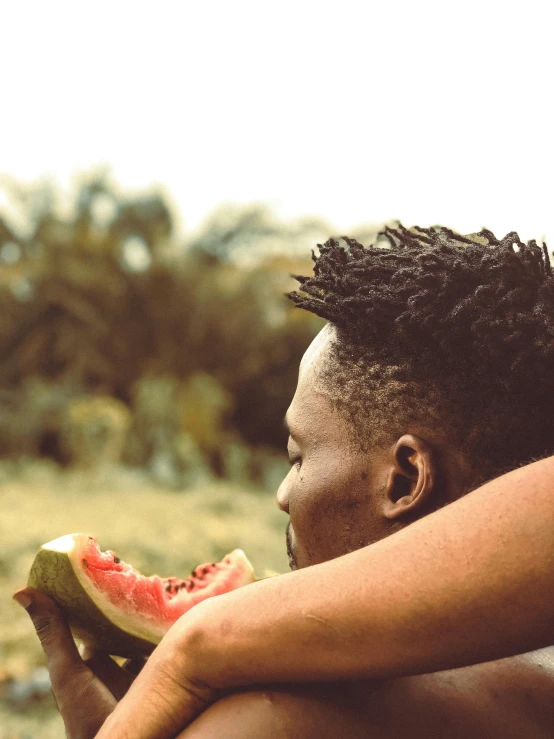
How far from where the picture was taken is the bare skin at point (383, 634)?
1.00 meters

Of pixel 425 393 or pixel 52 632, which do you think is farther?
pixel 52 632

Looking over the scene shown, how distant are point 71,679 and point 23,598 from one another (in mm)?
198

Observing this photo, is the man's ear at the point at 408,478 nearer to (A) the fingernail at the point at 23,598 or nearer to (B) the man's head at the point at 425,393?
(B) the man's head at the point at 425,393

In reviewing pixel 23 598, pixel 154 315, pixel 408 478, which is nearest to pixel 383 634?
pixel 408 478

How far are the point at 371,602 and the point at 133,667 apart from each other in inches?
41.0

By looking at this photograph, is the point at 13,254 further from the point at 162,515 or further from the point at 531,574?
the point at 531,574

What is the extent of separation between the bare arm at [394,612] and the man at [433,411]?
217 millimetres

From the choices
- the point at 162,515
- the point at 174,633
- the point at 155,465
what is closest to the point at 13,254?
the point at 155,465

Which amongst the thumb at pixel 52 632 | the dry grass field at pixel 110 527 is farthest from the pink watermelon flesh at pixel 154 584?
the dry grass field at pixel 110 527

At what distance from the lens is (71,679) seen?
158 centimetres

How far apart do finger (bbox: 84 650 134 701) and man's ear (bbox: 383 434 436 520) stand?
0.76m

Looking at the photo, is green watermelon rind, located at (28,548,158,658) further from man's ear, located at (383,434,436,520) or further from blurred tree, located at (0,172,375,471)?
blurred tree, located at (0,172,375,471)

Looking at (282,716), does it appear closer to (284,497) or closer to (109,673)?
(284,497)

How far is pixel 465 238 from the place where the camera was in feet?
5.14
